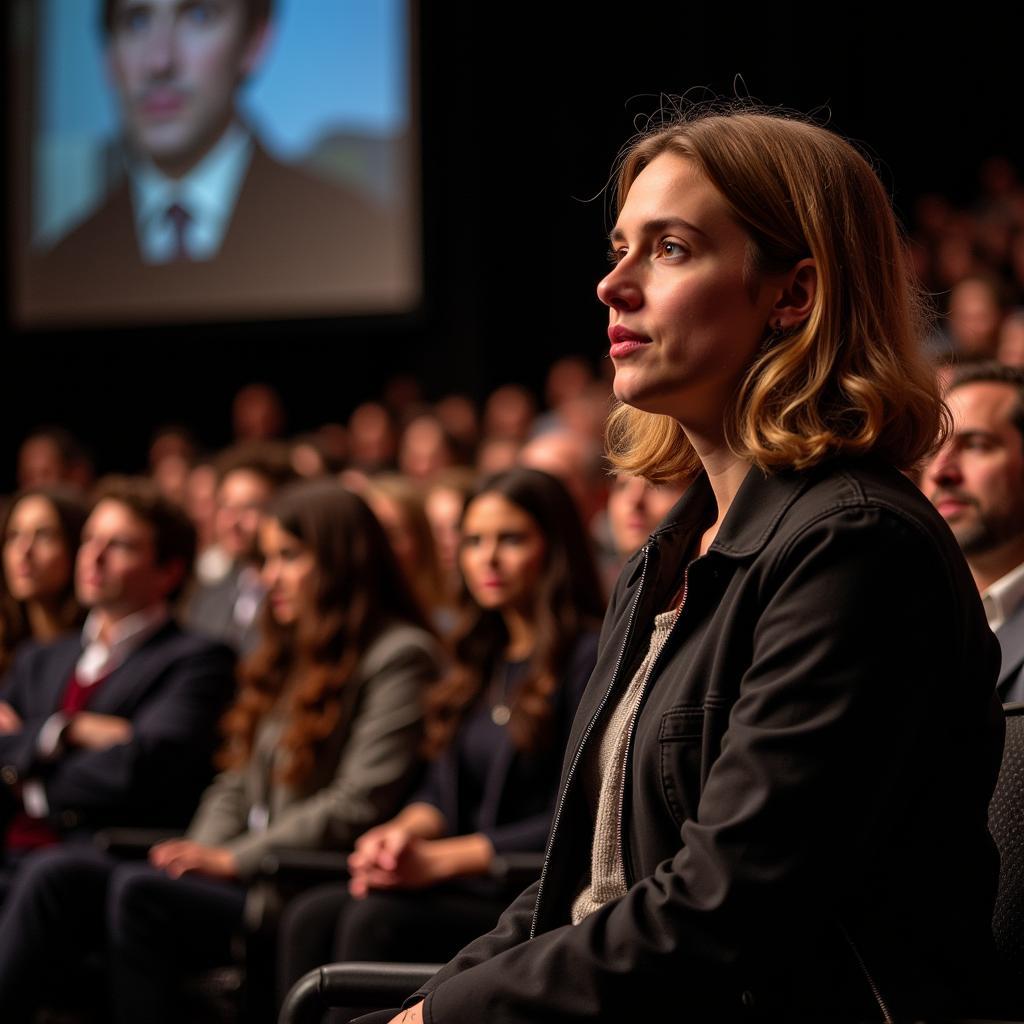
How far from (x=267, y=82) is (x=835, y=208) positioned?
21.4 ft

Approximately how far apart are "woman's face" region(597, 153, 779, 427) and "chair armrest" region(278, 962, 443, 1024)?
2.24 ft

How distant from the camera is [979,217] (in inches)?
297

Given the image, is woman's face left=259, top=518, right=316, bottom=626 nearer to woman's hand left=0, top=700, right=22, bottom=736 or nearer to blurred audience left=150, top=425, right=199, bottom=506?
woman's hand left=0, top=700, right=22, bottom=736

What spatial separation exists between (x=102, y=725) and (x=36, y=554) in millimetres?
741

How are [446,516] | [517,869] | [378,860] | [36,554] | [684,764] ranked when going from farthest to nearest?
Answer: [446,516], [36,554], [378,860], [517,869], [684,764]

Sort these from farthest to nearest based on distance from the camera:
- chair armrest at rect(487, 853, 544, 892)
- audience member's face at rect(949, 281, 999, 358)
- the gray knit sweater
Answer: audience member's face at rect(949, 281, 999, 358) < chair armrest at rect(487, 853, 544, 892) < the gray knit sweater

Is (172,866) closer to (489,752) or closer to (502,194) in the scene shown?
(489,752)

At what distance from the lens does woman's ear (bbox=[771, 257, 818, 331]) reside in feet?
4.56

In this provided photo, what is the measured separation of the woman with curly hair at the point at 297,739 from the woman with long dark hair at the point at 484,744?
0.09 metres

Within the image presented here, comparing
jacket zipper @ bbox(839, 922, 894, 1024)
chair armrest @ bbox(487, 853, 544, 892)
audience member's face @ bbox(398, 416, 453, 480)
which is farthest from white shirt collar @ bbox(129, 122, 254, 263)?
jacket zipper @ bbox(839, 922, 894, 1024)

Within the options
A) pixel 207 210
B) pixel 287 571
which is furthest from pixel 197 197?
pixel 287 571

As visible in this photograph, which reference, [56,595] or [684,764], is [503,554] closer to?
[56,595]

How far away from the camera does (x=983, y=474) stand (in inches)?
89.7

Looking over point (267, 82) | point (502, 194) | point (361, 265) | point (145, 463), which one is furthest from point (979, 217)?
point (145, 463)
